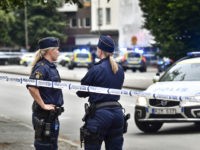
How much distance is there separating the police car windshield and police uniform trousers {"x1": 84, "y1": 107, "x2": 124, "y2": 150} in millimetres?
7045

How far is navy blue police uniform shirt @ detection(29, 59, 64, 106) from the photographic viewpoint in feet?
27.1

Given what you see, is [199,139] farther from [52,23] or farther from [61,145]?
[52,23]

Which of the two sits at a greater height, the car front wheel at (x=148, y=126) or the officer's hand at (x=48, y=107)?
the officer's hand at (x=48, y=107)

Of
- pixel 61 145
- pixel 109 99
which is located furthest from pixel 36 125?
pixel 61 145

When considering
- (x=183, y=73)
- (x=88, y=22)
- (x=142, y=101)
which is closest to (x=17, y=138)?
(x=142, y=101)

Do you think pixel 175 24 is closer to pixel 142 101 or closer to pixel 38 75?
pixel 142 101

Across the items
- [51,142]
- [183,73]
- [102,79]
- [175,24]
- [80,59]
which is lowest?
[80,59]

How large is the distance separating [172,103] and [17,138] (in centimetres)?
295

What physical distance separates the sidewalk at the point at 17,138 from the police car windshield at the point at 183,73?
300 centimetres

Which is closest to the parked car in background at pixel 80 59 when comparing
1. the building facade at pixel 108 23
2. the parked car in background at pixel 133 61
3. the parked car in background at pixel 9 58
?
the parked car in background at pixel 133 61

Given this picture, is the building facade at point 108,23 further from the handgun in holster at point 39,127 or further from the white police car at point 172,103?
the handgun in holster at point 39,127

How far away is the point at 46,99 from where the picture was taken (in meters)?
8.25

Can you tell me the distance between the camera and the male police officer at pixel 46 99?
8.22 metres

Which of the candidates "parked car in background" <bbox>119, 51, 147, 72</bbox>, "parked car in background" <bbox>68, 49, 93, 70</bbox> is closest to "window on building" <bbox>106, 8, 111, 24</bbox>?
"parked car in background" <bbox>68, 49, 93, 70</bbox>
